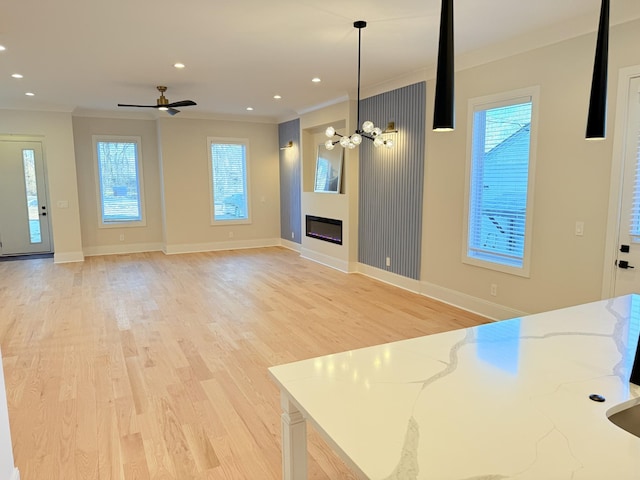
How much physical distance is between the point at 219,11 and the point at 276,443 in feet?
10.5

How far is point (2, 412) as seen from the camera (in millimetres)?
1848

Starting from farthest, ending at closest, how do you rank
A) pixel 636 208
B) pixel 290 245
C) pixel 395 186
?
1. pixel 290 245
2. pixel 395 186
3. pixel 636 208

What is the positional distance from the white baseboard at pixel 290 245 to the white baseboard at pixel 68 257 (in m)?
4.04

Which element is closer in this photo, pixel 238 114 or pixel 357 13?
pixel 357 13

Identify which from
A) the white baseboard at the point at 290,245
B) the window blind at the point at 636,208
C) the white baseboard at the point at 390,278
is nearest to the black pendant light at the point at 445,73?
the window blind at the point at 636,208

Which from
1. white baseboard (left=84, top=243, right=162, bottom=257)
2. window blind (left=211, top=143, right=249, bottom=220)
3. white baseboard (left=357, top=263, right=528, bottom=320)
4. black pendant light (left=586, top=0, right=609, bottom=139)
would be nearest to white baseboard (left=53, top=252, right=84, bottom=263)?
white baseboard (left=84, top=243, right=162, bottom=257)

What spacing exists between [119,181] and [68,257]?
1.78 meters

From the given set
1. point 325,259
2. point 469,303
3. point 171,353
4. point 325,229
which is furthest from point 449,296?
point 171,353

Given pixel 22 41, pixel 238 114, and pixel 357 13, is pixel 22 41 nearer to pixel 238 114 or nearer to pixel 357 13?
pixel 357 13

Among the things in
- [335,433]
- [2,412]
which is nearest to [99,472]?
[2,412]

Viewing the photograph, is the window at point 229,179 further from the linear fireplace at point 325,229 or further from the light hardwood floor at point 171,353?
the light hardwood floor at point 171,353

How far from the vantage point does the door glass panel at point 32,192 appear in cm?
797

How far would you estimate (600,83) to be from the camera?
164 centimetres

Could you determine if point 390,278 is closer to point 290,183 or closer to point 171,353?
point 171,353
